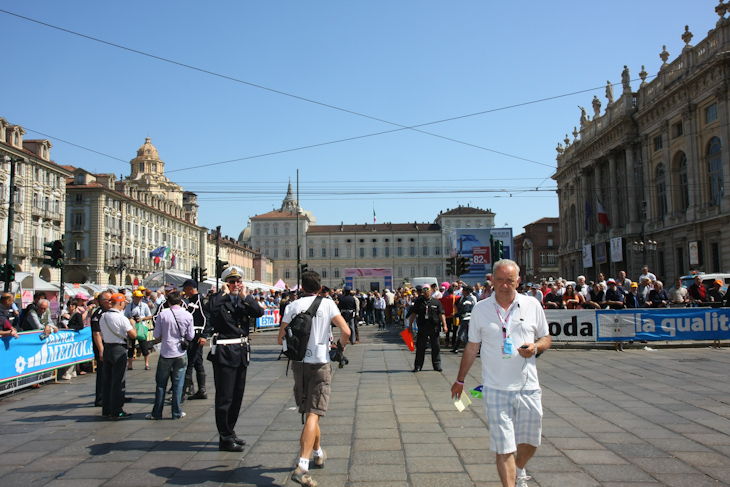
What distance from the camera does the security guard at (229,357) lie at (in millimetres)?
5832

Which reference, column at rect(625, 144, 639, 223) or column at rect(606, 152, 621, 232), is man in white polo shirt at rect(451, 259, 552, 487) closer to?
column at rect(625, 144, 639, 223)


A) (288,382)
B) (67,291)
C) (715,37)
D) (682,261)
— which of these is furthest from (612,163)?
(288,382)

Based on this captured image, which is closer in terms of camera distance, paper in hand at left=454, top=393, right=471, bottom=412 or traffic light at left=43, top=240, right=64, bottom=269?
paper in hand at left=454, top=393, right=471, bottom=412

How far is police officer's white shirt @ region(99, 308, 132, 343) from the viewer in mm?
7785

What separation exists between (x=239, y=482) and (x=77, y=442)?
2554 millimetres

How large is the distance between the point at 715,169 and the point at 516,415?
3984 cm

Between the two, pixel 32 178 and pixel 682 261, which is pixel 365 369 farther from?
pixel 32 178

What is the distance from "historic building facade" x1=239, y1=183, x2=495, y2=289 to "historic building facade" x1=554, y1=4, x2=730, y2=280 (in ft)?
198

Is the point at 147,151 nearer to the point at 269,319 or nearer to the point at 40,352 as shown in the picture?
the point at 269,319

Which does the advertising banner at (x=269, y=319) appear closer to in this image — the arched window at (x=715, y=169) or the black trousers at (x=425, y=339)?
the black trousers at (x=425, y=339)

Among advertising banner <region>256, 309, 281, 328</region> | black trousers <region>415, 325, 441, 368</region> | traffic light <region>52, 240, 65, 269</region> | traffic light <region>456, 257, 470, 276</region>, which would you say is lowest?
advertising banner <region>256, 309, 281, 328</region>

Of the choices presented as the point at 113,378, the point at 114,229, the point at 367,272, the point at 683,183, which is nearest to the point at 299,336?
the point at 113,378

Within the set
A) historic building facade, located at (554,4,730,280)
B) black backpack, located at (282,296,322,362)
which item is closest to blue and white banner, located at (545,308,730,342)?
black backpack, located at (282,296,322,362)

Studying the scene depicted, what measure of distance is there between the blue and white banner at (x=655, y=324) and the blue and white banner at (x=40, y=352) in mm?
11844
